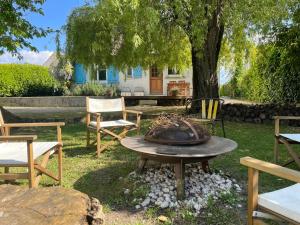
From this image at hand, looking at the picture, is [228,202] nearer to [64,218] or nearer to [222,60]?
[64,218]

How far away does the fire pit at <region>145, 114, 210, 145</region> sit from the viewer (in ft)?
12.9

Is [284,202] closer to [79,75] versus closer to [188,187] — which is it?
[188,187]

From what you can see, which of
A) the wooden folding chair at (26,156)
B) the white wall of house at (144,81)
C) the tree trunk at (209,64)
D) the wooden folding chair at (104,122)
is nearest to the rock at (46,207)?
the wooden folding chair at (26,156)

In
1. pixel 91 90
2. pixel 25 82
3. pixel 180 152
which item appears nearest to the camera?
pixel 180 152

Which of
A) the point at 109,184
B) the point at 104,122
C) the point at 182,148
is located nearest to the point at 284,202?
the point at 182,148

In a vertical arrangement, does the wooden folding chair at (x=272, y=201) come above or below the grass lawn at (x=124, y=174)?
above

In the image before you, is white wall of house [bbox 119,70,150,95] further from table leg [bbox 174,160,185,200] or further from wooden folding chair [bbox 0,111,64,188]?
table leg [bbox 174,160,185,200]

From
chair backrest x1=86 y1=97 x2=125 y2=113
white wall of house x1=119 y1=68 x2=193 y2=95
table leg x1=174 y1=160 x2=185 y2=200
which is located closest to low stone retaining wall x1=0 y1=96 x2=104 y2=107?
white wall of house x1=119 y1=68 x2=193 y2=95

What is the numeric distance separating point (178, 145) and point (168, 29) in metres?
5.26

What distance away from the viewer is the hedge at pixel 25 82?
19.0m

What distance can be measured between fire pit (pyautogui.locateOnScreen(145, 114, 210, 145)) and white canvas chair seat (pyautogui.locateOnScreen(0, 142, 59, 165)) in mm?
1177

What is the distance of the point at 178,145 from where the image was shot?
3.89 m

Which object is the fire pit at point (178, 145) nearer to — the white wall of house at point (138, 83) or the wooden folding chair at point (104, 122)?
the wooden folding chair at point (104, 122)

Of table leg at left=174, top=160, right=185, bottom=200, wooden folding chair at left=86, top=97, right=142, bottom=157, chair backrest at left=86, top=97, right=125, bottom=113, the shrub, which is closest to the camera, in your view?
table leg at left=174, top=160, right=185, bottom=200
